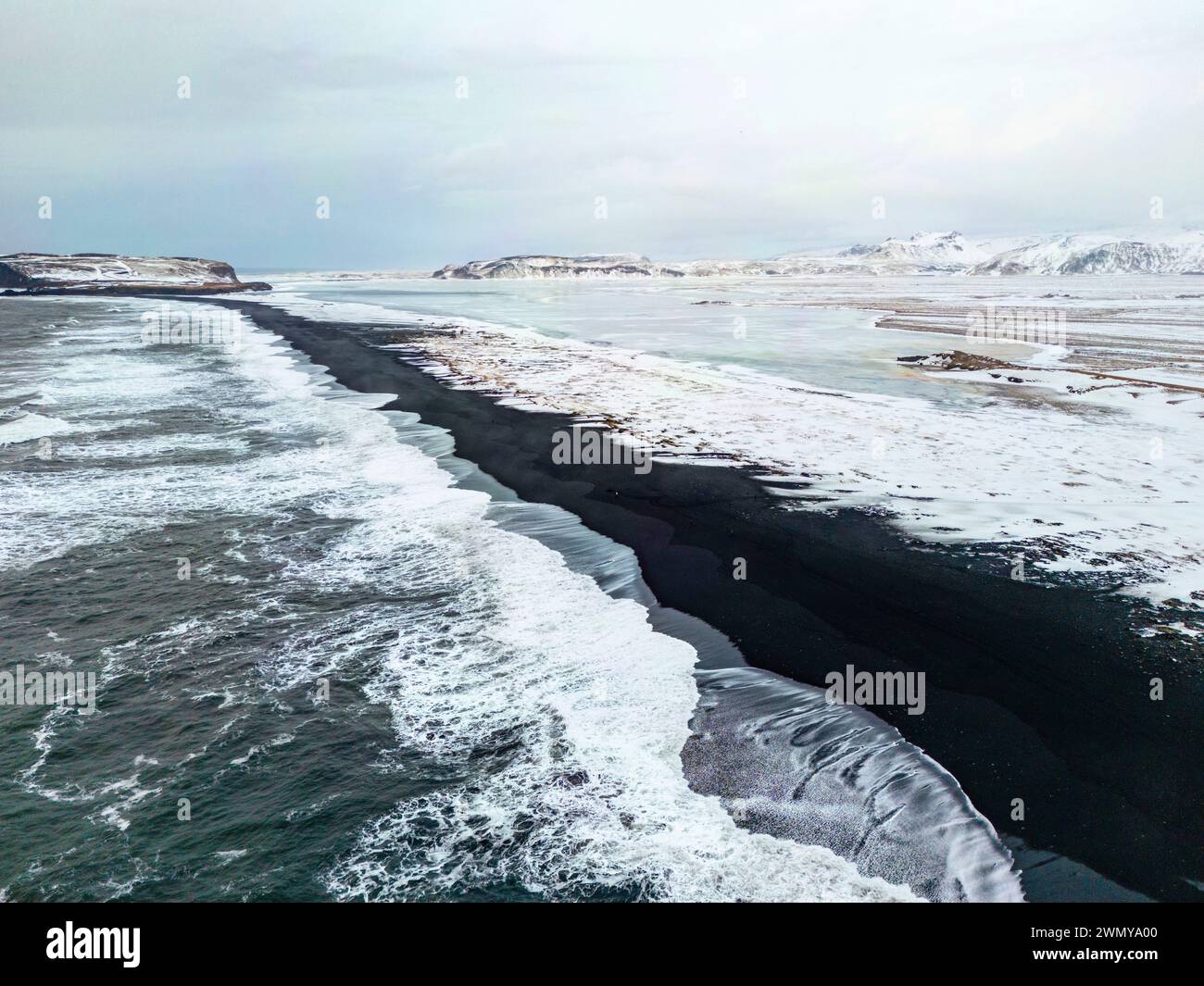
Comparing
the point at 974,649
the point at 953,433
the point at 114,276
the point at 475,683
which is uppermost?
the point at 114,276

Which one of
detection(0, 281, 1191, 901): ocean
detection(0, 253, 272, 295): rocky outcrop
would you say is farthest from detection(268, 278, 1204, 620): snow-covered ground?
detection(0, 253, 272, 295): rocky outcrop

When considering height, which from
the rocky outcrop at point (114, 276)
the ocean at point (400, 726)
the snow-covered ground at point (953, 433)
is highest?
the rocky outcrop at point (114, 276)

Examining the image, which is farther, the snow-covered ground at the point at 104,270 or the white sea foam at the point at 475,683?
the snow-covered ground at the point at 104,270

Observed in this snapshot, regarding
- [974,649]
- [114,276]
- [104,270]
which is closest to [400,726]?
[974,649]

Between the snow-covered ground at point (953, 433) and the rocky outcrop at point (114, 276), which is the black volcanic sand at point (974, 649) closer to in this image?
the snow-covered ground at point (953, 433)

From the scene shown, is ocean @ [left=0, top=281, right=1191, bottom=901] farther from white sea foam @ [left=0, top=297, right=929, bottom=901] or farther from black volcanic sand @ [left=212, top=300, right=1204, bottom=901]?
black volcanic sand @ [left=212, top=300, right=1204, bottom=901]

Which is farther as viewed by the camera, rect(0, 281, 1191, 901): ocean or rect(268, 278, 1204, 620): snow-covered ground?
rect(268, 278, 1204, 620): snow-covered ground

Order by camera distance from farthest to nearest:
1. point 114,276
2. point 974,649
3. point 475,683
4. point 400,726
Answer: point 114,276 → point 974,649 → point 475,683 → point 400,726

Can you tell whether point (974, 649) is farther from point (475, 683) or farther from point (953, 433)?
point (953, 433)

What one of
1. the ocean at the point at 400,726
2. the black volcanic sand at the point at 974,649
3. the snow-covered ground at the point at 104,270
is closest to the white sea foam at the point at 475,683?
the ocean at the point at 400,726

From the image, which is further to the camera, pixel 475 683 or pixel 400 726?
pixel 475 683
